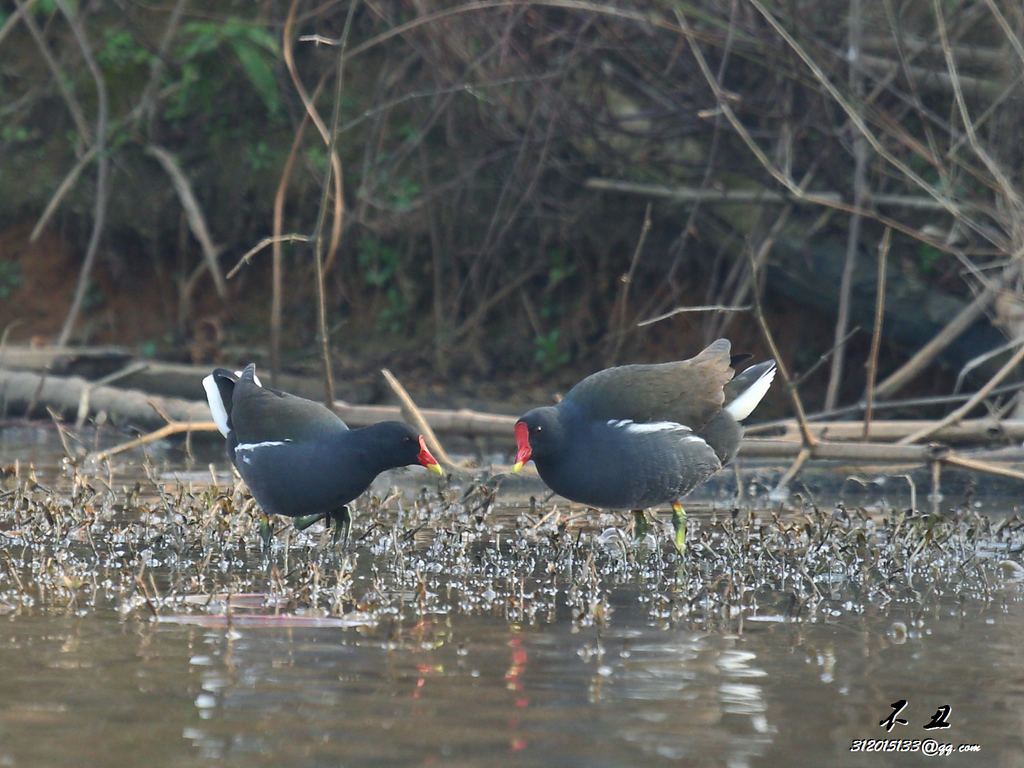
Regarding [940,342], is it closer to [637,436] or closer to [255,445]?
[637,436]

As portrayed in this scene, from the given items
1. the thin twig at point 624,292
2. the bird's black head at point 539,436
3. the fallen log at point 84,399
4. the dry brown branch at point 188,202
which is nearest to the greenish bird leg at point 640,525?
the bird's black head at point 539,436

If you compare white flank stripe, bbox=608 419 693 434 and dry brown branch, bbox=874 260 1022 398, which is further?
dry brown branch, bbox=874 260 1022 398

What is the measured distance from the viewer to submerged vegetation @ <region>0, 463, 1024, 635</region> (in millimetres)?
4945

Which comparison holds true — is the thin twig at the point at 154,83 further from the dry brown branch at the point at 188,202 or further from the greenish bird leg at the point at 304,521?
the greenish bird leg at the point at 304,521

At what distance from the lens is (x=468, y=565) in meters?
5.80

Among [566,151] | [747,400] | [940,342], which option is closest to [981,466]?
[747,400]

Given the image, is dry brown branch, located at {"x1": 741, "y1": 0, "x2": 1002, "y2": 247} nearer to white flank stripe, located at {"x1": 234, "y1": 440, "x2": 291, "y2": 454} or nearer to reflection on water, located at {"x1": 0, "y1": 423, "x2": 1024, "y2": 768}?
reflection on water, located at {"x1": 0, "y1": 423, "x2": 1024, "y2": 768}

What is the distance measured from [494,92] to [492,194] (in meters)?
2.25

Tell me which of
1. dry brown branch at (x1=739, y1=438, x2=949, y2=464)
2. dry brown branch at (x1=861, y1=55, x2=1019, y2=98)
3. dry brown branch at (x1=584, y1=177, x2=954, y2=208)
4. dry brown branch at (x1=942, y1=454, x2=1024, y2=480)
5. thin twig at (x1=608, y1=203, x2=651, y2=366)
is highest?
dry brown branch at (x1=861, y1=55, x2=1019, y2=98)

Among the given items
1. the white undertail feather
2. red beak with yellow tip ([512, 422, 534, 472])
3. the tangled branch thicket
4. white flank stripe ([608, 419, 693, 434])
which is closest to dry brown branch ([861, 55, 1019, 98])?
the tangled branch thicket

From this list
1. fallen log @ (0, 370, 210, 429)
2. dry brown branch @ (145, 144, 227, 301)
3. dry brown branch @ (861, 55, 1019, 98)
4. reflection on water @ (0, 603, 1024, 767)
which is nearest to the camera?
reflection on water @ (0, 603, 1024, 767)

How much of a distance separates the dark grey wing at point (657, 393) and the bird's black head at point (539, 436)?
0.25 m

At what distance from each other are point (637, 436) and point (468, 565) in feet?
3.22

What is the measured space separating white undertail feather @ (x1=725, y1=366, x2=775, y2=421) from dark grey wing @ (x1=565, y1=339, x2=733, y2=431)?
0.13 metres
